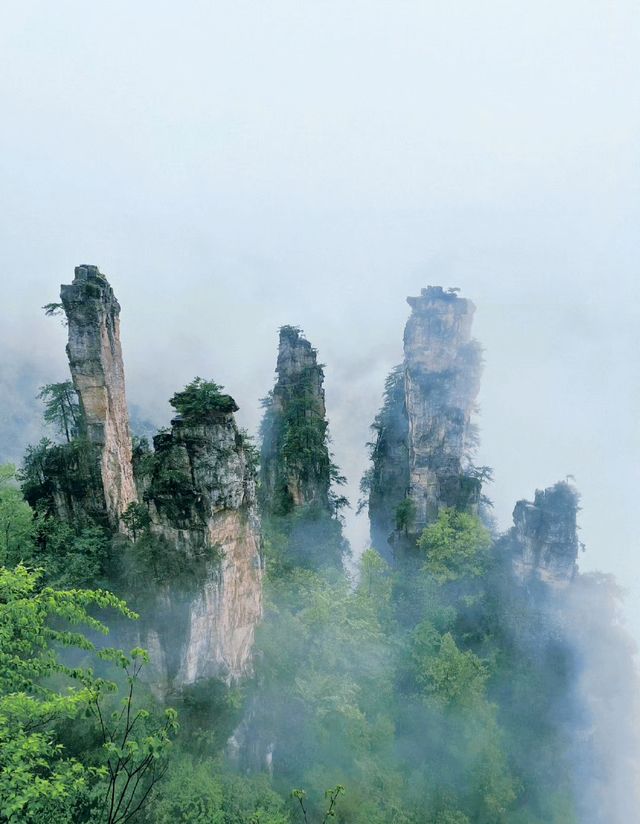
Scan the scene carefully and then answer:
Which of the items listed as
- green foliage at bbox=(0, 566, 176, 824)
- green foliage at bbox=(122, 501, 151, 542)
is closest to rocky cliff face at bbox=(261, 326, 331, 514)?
green foliage at bbox=(122, 501, 151, 542)

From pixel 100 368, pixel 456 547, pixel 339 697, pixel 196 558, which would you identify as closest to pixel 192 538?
pixel 196 558

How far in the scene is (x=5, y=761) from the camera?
8.64 metres

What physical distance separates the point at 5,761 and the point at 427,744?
2276 cm

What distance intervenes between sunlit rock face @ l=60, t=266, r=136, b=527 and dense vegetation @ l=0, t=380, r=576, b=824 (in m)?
1.54

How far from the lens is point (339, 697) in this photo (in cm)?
2366

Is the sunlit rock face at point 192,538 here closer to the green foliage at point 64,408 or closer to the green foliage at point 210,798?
the green foliage at point 210,798

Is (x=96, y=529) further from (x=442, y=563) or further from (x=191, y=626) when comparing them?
(x=442, y=563)

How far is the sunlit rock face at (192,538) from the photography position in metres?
21.2

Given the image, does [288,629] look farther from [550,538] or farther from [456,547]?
[550,538]

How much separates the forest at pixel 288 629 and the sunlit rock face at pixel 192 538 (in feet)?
0.28

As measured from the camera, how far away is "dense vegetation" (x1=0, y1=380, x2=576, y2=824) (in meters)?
19.5

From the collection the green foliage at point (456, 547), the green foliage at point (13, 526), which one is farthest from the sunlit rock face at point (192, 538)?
the green foliage at point (456, 547)

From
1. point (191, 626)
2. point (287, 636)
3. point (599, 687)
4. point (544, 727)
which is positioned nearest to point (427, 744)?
point (544, 727)

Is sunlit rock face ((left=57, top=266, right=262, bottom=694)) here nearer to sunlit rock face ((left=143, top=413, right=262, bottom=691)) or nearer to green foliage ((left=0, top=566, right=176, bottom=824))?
sunlit rock face ((left=143, top=413, right=262, bottom=691))
